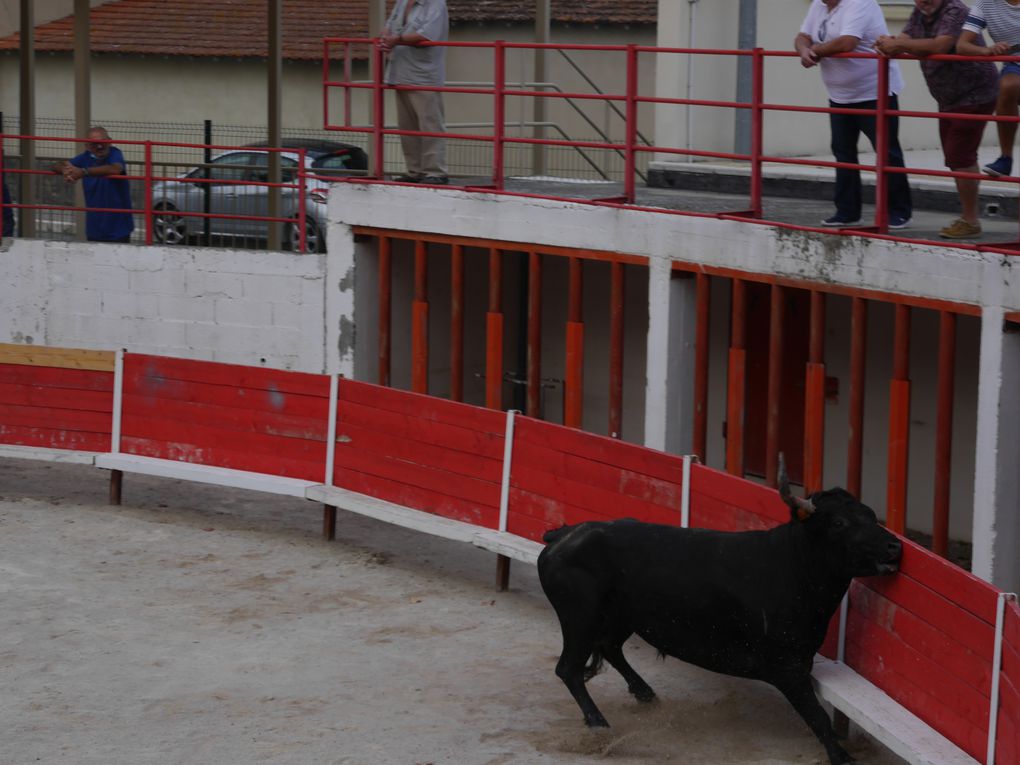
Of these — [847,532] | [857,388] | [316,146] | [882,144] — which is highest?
[316,146]

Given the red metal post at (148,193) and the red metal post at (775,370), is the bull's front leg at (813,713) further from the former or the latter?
the red metal post at (148,193)

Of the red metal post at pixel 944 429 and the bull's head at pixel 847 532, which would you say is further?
the red metal post at pixel 944 429

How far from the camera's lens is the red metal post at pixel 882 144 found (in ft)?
31.1

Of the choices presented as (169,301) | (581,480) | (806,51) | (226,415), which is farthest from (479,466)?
(169,301)

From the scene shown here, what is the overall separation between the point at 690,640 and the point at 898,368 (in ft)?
8.25

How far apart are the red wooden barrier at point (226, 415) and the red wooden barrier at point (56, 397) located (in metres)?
0.20

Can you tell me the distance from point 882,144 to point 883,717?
12.2 ft

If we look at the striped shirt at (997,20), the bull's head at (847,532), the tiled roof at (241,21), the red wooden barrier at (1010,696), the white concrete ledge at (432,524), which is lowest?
the white concrete ledge at (432,524)

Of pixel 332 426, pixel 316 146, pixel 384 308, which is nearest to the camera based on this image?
pixel 332 426

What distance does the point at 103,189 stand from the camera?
16062 millimetres

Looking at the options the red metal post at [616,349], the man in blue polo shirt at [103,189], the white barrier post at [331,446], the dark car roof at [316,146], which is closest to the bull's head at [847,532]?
the red metal post at [616,349]

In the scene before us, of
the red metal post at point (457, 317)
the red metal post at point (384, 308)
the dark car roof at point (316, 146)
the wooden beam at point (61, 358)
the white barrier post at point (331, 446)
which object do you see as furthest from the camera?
the dark car roof at point (316, 146)

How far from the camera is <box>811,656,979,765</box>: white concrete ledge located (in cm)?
685

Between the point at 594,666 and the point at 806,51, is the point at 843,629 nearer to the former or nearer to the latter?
the point at 594,666
